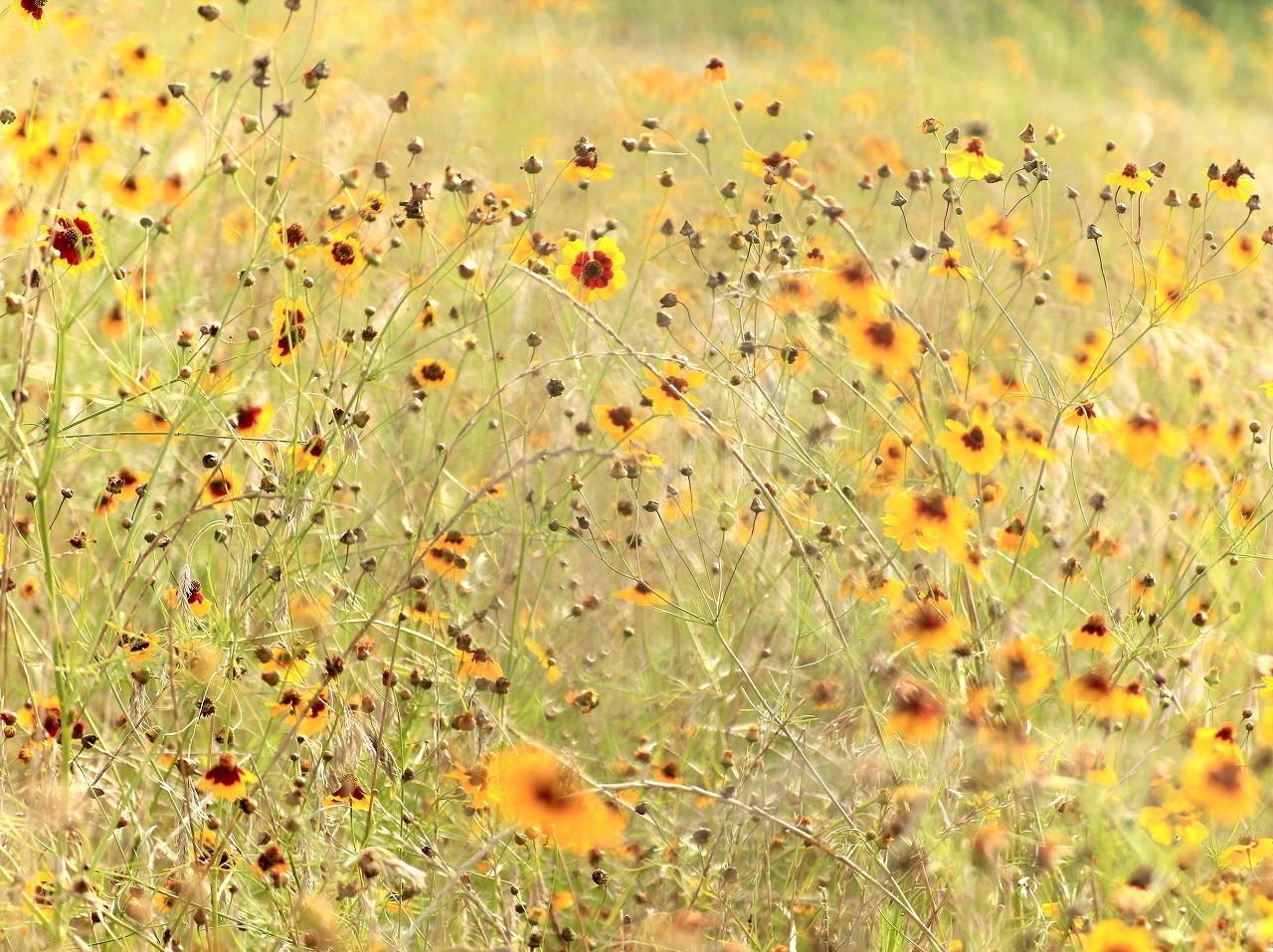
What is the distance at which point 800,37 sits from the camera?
873cm

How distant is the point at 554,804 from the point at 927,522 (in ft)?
1.84

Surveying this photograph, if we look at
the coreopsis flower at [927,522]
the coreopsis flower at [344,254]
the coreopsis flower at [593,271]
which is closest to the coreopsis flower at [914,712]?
the coreopsis flower at [927,522]

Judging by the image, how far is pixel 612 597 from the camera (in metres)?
1.94

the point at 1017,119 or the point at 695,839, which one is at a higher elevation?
the point at 1017,119

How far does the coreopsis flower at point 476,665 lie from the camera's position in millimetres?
1478

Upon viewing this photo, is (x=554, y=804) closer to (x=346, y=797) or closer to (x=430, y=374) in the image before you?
(x=346, y=797)

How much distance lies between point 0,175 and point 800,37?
759 cm

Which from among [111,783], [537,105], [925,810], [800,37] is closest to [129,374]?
[111,783]

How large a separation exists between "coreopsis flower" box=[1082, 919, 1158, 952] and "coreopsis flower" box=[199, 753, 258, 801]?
0.91m

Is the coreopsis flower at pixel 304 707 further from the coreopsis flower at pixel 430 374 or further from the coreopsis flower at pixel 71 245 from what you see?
the coreopsis flower at pixel 71 245

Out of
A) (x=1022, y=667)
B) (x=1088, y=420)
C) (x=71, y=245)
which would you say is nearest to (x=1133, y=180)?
(x=1088, y=420)

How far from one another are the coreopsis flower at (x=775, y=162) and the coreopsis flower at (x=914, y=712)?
0.69m

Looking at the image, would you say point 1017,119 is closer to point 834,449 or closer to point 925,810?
point 834,449

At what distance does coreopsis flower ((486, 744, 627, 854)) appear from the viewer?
3.89 feet
